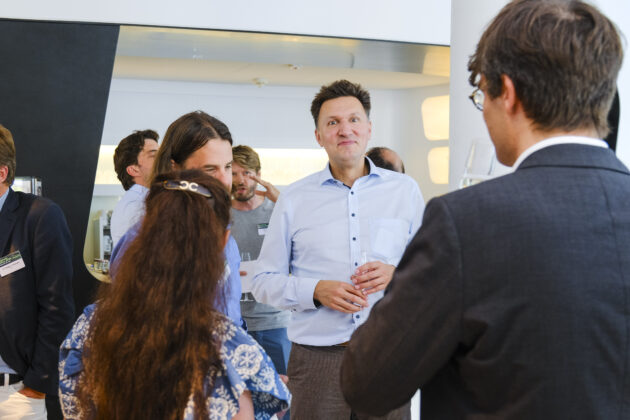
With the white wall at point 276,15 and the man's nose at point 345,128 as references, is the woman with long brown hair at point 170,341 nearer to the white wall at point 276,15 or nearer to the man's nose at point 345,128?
the man's nose at point 345,128

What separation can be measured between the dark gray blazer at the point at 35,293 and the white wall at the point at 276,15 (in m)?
2.09

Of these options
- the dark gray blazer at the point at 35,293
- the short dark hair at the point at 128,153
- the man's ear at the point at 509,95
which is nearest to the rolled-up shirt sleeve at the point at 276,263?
the dark gray blazer at the point at 35,293

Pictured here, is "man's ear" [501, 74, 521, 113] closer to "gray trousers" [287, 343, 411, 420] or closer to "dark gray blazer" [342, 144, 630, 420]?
"dark gray blazer" [342, 144, 630, 420]

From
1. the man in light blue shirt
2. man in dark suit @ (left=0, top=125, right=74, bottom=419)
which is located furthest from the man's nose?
man in dark suit @ (left=0, top=125, right=74, bottom=419)

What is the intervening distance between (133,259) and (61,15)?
10.7ft

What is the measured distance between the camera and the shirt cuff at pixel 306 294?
227 centimetres

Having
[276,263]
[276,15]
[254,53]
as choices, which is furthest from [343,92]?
[254,53]

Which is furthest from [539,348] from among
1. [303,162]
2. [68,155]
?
[303,162]

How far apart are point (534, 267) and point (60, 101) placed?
3.78 metres

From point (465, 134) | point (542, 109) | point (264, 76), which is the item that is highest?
point (264, 76)

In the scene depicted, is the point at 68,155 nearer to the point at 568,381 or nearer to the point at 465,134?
the point at 465,134

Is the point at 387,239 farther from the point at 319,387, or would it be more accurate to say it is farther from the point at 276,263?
the point at 319,387

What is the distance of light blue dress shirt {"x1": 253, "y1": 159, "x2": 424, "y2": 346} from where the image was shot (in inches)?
90.3

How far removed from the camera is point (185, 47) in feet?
16.0
